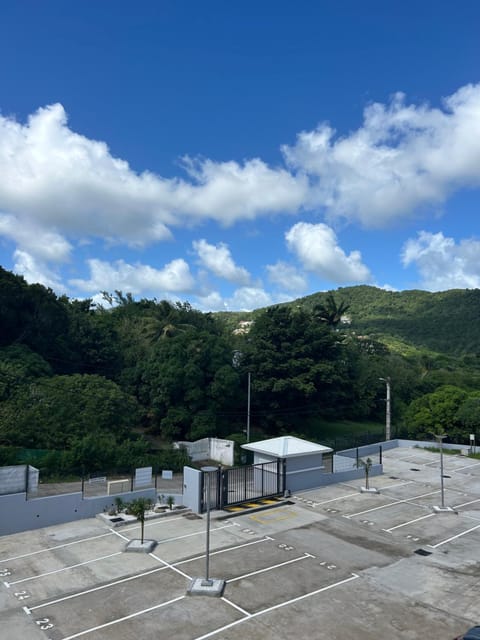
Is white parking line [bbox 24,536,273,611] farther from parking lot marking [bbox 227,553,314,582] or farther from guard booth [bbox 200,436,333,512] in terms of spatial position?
guard booth [bbox 200,436,333,512]

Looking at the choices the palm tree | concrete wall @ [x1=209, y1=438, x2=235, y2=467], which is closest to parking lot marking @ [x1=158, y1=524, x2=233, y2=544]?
concrete wall @ [x1=209, y1=438, x2=235, y2=467]

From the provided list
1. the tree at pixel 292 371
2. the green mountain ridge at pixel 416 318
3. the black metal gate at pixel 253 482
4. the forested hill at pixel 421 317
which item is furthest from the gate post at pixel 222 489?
the forested hill at pixel 421 317

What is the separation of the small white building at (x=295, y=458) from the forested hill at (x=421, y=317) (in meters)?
62.8

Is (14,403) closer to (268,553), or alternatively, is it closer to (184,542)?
(184,542)

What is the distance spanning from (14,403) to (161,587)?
16812 millimetres

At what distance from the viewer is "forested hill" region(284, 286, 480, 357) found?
8704 centimetres

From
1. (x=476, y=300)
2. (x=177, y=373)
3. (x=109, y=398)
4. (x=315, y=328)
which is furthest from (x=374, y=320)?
(x=109, y=398)

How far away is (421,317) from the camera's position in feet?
337

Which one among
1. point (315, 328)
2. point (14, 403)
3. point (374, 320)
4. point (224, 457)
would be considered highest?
point (374, 320)

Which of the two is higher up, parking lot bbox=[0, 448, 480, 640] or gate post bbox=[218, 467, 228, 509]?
gate post bbox=[218, 467, 228, 509]

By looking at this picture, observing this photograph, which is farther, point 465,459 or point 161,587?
point 465,459

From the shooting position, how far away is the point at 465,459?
30594 mm

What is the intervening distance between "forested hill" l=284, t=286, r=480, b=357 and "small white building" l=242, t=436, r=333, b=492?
206ft

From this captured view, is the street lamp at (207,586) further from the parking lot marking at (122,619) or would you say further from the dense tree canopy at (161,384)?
the dense tree canopy at (161,384)
